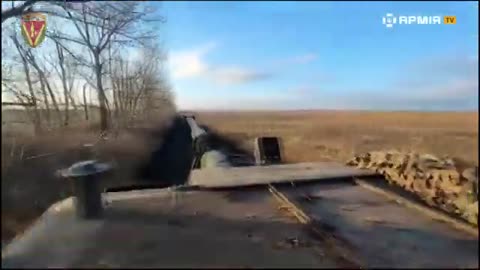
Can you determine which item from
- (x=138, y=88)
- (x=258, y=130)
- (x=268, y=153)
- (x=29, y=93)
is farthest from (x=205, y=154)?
(x=29, y=93)

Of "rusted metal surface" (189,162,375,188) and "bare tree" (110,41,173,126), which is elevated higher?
"bare tree" (110,41,173,126)

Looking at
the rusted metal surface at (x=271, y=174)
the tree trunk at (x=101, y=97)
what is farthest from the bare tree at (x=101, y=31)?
the rusted metal surface at (x=271, y=174)

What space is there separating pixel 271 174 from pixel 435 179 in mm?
1434

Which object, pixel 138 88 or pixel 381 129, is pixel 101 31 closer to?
pixel 138 88

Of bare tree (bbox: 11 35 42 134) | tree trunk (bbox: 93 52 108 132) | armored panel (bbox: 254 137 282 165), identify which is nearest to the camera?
bare tree (bbox: 11 35 42 134)

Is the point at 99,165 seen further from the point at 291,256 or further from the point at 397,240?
the point at 397,240

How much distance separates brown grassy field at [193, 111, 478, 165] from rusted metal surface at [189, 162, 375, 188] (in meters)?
0.74

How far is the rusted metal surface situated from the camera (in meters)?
3.16

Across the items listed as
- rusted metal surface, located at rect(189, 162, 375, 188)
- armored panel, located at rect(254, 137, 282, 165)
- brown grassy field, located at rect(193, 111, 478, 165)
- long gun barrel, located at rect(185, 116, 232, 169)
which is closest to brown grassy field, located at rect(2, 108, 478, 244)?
brown grassy field, located at rect(193, 111, 478, 165)

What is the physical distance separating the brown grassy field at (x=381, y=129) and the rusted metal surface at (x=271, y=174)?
0.74 meters

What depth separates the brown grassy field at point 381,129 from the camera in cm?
182

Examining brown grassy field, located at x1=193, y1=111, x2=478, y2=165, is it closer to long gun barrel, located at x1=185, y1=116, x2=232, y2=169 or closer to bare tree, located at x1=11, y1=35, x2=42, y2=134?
bare tree, located at x1=11, y1=35, x2=42, y2=134

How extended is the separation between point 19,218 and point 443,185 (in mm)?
2103

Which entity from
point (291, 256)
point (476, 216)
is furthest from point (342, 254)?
point (476, 216)
